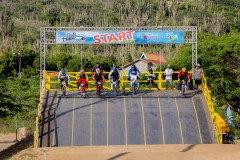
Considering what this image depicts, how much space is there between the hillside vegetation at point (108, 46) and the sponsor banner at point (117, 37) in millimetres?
4209

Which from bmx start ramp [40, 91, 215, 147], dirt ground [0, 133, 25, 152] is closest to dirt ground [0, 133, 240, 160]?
bmx start ramp [40, 91, 215, 147]

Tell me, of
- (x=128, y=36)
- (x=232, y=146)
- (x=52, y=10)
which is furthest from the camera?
(x=52, y=10)

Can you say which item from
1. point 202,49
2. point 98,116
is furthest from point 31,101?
point 98,116

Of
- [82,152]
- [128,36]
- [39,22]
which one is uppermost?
[39,22]

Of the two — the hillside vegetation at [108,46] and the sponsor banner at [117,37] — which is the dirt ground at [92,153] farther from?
the sponsor banner at [117,37]

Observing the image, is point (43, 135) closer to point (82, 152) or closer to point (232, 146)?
point (82, 152)

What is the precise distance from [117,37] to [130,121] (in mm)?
6424

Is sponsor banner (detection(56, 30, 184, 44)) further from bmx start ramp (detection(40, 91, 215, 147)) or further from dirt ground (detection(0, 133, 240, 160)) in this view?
dirt ground (detection(0, 133, 240, 160))

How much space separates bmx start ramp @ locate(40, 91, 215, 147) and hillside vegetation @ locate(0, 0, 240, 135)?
2.45m

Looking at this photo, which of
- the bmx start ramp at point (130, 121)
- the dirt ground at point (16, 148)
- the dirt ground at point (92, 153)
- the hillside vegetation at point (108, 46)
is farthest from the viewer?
the hillside vegetation at point (108, 46)

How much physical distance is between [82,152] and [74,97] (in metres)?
5.56

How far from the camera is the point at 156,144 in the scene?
67.0 ft

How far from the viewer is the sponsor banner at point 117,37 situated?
2689 centimetres

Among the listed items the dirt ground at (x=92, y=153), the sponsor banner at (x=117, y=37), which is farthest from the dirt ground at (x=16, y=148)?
the sponsor banner at (x=117, y=37)
